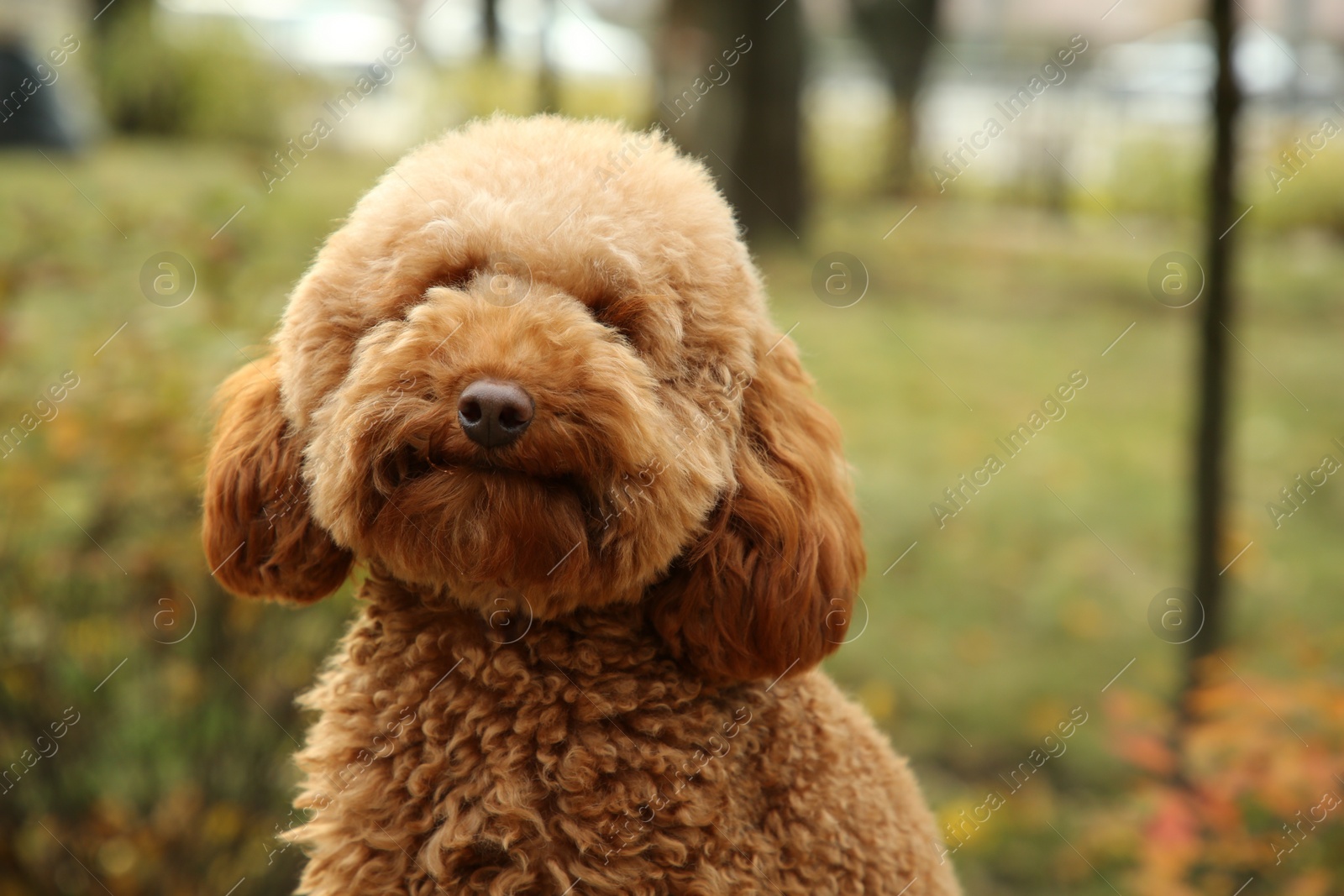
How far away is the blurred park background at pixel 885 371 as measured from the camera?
362 centimetres

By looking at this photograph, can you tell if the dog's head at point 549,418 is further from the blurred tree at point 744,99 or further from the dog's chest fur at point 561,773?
the blurred tree at point 744,99

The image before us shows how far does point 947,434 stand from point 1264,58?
4.72 meters

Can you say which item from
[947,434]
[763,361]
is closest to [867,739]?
[763,361]

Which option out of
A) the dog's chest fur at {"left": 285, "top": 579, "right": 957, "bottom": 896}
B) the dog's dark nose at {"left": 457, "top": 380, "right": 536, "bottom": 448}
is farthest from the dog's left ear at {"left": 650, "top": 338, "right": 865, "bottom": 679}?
the dog's dark nose at {"left": 457, "top": 380, "right": 536, "bottom": 448}

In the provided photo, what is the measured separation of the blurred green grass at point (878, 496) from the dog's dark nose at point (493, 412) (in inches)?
30.7

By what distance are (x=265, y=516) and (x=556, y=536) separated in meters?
0.57

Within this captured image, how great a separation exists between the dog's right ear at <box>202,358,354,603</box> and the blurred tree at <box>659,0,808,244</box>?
111 inches

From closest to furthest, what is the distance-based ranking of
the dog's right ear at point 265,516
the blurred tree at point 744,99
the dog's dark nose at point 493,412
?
the dog's dark nose at point 493,412, the dog's right ear at point 265,516, the blurred tree at point 744,99

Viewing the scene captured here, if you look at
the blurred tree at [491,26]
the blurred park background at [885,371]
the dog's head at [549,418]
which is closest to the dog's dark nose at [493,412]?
the dog's head at [549,418]

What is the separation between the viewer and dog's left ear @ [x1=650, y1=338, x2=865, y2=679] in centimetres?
180

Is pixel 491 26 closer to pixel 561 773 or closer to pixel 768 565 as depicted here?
pixel 768 565

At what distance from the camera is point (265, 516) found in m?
1.90

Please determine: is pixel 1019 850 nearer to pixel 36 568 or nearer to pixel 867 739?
pixel 867 739

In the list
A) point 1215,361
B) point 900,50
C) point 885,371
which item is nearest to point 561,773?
point 1215,361
